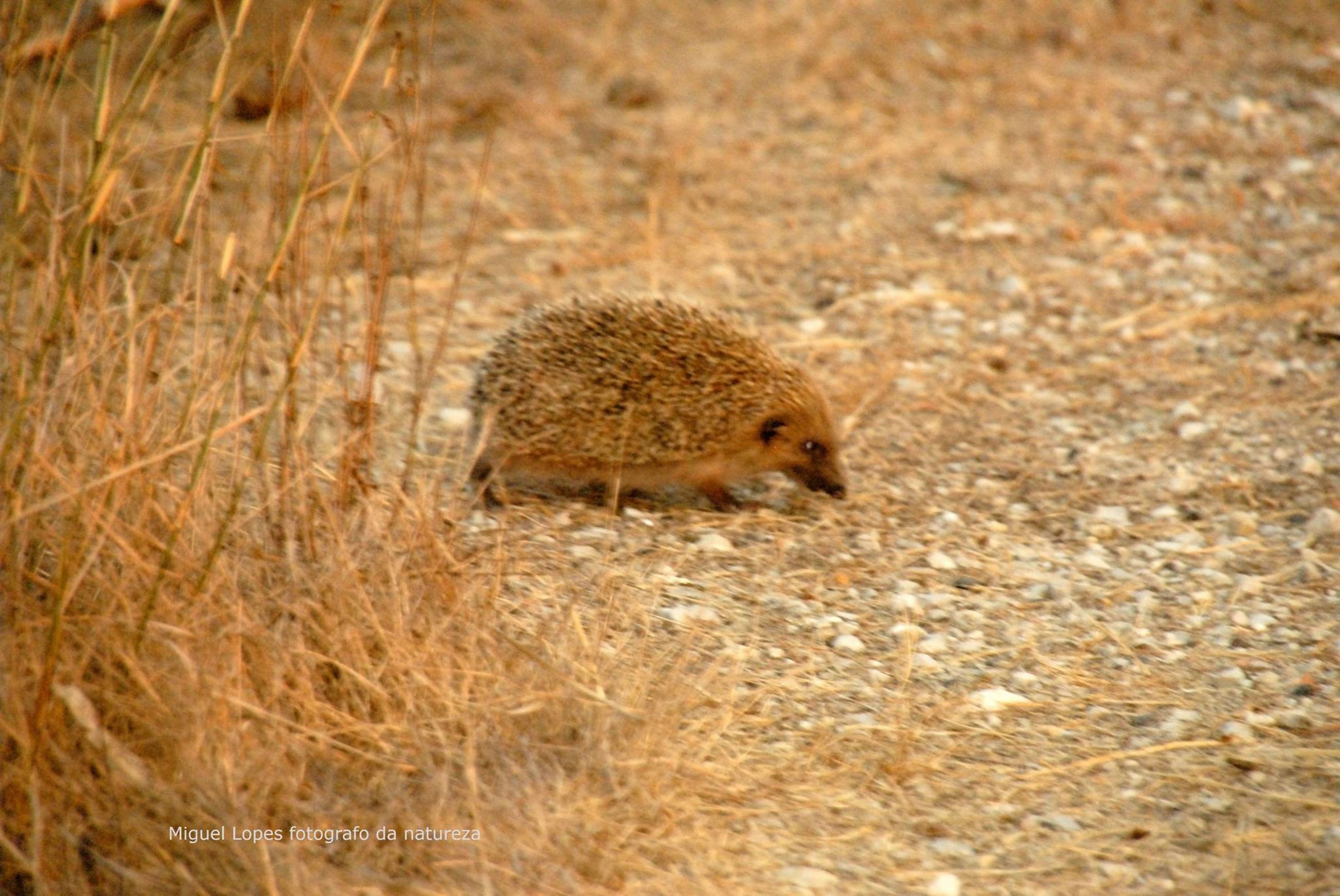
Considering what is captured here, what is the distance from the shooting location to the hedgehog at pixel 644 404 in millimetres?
5305

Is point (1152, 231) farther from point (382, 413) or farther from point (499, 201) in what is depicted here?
point (382, 413)

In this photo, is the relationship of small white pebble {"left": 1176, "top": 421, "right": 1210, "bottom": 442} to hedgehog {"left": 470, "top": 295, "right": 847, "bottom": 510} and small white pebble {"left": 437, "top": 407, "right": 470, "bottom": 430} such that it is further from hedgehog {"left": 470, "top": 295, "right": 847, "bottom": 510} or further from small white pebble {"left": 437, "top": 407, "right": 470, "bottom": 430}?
small white pebble {"left": 437, "top": 407, "right": 470, "bottom": 430}

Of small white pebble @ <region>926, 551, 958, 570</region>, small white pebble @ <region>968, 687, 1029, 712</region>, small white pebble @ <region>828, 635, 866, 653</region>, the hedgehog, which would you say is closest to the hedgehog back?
the hedgehog

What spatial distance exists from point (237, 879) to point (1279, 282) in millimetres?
6096

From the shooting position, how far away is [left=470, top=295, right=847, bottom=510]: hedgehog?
530cm

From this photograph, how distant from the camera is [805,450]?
5.65 m

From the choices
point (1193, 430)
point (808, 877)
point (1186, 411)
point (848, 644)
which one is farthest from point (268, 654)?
point (1186, 411)

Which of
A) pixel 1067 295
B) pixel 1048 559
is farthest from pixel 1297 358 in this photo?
pixel 1048 559

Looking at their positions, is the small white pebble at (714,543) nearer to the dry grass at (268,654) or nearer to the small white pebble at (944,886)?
the dry grass at (268,654)

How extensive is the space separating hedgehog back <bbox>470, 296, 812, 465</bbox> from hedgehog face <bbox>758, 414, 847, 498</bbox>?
0.11 meters

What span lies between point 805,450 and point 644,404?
2.40 feet

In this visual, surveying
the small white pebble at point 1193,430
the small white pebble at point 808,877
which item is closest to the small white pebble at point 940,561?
the small white pebble at point 1193,430

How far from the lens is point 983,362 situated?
6.85m

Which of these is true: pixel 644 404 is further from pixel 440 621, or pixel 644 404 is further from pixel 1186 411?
pixel 1186 411
